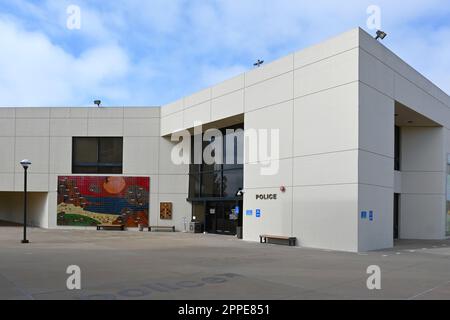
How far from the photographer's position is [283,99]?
68.7 ft

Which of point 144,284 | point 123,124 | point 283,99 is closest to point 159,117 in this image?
point 123,124

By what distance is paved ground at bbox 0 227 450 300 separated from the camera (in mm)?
8664

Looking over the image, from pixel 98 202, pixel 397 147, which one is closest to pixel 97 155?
pixel 98 202

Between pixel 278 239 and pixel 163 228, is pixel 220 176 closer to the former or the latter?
pixel 163 228

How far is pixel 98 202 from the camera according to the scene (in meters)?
29.2

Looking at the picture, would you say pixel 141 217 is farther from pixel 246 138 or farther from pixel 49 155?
pixel 246 138

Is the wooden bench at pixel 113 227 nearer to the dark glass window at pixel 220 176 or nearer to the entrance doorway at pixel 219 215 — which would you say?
the entrance doorway at pixel 219 215

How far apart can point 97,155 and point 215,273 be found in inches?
810

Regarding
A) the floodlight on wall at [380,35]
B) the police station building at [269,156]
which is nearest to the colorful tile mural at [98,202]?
the police station building at [269,156]

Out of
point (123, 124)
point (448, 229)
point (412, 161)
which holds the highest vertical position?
point (123, 124)

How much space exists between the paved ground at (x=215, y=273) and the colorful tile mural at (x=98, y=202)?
1226cm

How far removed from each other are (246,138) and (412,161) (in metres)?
9.50
